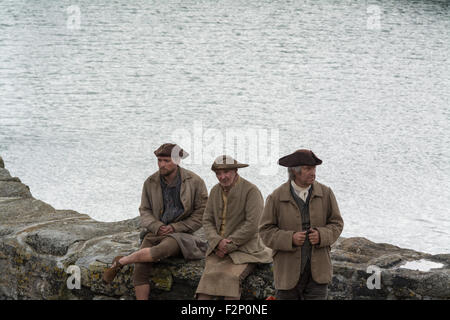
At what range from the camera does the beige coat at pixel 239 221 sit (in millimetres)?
3670

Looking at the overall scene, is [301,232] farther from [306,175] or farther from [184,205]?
[184,205]

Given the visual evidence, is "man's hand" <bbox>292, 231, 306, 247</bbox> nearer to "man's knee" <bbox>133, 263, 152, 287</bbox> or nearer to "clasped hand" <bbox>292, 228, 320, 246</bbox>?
"clasped hand" <bbox>292, 228, 320, 246</bbox>

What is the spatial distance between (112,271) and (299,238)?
1258 mm

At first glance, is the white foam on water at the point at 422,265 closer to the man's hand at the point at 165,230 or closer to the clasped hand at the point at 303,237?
the clasped hand at the point at 303,237

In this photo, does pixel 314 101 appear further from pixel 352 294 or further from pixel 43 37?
pixel 352 294

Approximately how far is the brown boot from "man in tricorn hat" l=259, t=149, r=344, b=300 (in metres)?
1.01

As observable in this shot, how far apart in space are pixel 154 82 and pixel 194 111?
1.32 meters

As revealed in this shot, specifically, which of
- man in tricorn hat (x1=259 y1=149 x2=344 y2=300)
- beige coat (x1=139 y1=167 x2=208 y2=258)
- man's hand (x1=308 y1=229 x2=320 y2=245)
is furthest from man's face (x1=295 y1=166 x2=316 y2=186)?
beige coat (x1=139 y1=167 x2=208 y2=258)

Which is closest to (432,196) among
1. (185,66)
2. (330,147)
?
(330,147)

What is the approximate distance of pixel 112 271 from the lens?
12.7 feet

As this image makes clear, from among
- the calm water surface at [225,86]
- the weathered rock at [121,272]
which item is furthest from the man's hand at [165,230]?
the calm water surface at [225,86]

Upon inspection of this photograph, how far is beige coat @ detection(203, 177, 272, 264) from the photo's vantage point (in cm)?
367

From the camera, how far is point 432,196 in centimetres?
1212

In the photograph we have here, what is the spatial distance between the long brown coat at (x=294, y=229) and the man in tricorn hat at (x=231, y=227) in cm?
31
